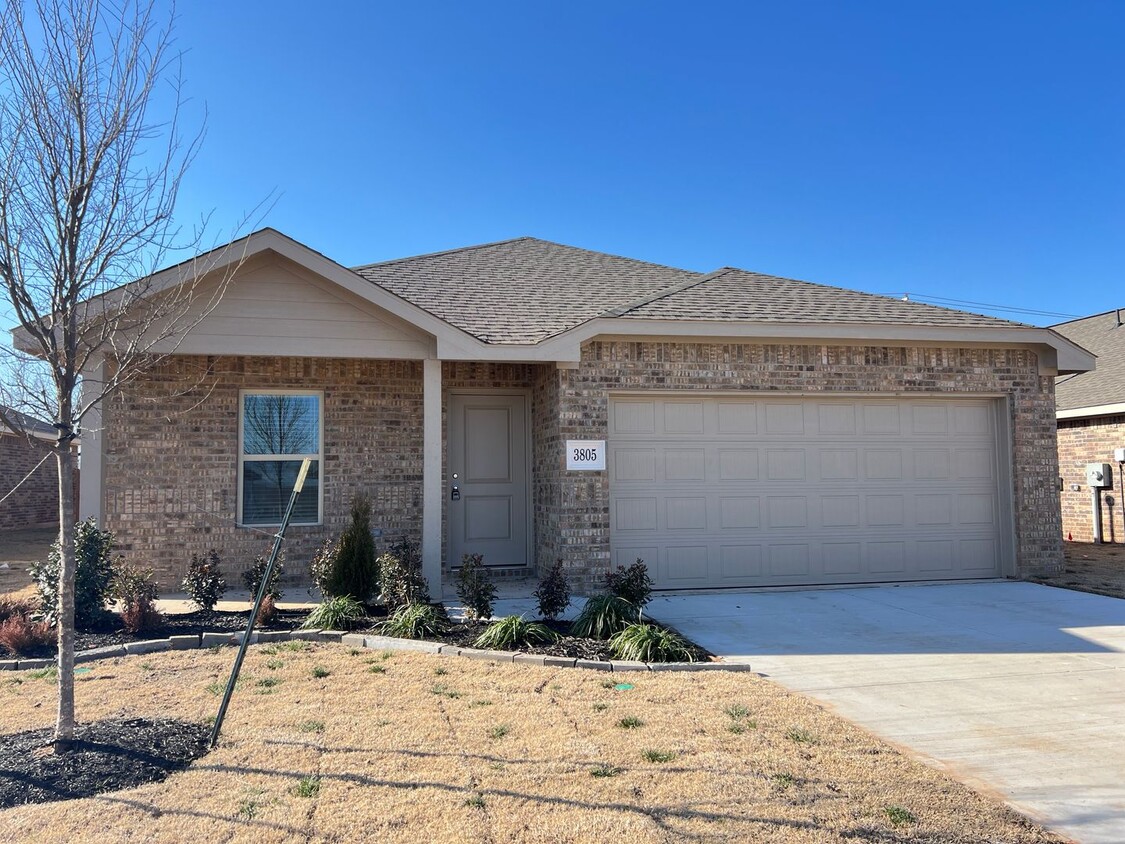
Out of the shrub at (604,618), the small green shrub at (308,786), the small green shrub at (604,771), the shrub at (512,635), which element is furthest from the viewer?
the shrub at (604,618)

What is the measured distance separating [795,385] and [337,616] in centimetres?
623

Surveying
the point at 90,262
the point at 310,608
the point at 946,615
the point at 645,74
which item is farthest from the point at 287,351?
the point at 645,74

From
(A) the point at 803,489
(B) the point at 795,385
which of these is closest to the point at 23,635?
(A) the point at 803,489

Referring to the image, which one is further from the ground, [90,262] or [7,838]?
[90,262]

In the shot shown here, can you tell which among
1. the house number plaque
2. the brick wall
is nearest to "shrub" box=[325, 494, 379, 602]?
the house number plaque

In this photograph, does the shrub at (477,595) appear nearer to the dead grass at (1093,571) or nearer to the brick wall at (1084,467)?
the dead grass at (1093,571)

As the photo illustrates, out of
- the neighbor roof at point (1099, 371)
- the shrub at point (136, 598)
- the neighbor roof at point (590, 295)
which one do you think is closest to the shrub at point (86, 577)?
the shrub at point (136, 598)

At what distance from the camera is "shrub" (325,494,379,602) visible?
834 cm

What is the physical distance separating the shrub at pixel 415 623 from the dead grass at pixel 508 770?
49.0 inches

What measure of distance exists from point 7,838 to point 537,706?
294 centimetres

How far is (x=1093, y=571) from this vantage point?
11531 mm

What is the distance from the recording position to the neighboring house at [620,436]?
9383 millimetres

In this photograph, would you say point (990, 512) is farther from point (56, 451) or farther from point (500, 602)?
point (56, 451)

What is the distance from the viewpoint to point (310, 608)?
856 centimetres
